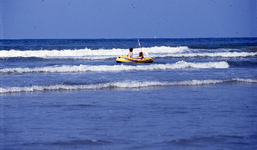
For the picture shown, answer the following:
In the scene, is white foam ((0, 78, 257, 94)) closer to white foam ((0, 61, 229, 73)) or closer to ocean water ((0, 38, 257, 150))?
ocean water ((0, 38, 257, 150))

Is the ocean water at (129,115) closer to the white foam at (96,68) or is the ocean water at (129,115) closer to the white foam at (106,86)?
the white foam at (106,86)

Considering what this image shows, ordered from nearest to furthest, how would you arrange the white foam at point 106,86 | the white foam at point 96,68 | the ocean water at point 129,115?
1. the ocean water at point 129,115
2. the white foam at point 106,86
3. the white foam at point 96,68

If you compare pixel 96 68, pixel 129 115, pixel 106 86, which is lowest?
pixel 129 115

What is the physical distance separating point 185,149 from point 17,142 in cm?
290

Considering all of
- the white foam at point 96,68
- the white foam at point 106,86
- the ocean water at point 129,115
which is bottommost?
the ocean water at point 129,115

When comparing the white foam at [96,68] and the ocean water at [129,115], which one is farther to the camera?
the white foam at [96,68]

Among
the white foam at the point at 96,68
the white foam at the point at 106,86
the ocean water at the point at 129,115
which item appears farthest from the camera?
the white foam at the point at 96,68

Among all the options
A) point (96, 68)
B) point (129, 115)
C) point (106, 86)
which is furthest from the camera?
point (96, 68)

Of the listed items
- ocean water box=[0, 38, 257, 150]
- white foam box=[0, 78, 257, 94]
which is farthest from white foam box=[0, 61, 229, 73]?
white foam box=[0, 78, 257, 94]

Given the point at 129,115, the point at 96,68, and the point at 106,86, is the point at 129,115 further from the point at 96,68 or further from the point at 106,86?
the point at 96,68

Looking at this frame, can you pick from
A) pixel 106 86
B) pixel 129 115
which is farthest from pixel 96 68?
pixel 129 115

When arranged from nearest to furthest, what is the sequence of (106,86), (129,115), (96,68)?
(129,115) → (106,86) → (96,68)

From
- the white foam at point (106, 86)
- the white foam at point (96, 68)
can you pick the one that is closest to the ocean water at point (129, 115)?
the white foam at point (106, 86)

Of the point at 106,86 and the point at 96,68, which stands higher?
the point at 96,68
